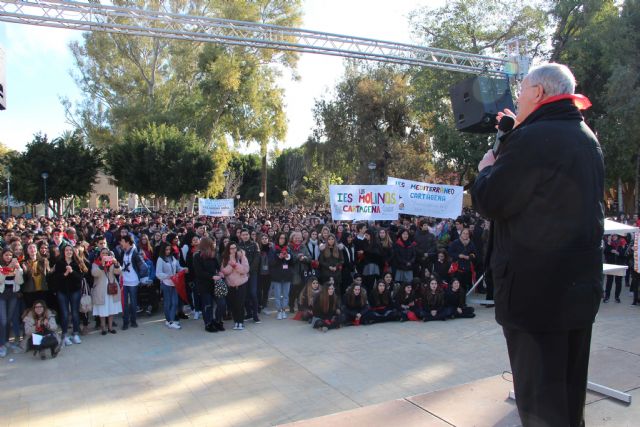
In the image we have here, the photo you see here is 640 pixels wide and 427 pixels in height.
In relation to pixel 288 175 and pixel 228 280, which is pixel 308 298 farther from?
pixel 288 175

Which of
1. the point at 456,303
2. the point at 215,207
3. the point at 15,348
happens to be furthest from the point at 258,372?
the point at 215,207

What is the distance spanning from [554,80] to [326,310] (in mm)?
7621

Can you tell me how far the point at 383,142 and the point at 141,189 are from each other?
591 inches

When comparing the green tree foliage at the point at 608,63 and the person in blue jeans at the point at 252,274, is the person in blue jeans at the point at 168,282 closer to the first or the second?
the person in blue jeans at the point at 252,274

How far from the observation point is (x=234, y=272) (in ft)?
30.1

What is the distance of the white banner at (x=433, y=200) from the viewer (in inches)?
508

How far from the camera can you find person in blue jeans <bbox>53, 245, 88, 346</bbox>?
8.09m

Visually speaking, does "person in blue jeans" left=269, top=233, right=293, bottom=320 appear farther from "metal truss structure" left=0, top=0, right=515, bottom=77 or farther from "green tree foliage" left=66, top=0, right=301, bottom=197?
"green tree foliage" left=66, top=0, right=301, bottom=197

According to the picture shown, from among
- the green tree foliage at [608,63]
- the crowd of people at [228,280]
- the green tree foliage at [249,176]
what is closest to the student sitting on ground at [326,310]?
the crowd of people at [228,280]

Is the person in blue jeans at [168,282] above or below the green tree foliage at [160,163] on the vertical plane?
below

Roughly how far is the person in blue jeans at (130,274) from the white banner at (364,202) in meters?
5.20

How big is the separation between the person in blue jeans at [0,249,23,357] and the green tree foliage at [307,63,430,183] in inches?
928

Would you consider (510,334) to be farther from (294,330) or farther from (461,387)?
(294,330)

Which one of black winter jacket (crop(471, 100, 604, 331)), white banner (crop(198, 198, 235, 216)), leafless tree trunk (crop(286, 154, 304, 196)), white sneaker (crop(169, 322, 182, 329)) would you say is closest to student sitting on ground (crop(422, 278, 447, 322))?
white sneaker (crop(169, 322, 182, 329))
